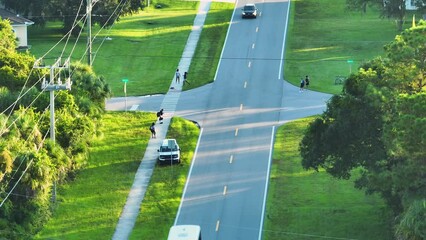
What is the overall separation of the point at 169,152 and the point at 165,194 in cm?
568

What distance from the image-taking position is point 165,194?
7000cm

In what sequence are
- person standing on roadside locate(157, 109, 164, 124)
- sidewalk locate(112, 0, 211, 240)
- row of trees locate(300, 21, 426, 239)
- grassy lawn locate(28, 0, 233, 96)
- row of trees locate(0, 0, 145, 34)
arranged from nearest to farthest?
1. row of trees locate(300, 21, 426, 239)
2. sidewalk locate(112, 0, 211, 240)
3. person standing on roadside locate(157, 109, 164, 124)
4. grassy lawn locate(28, 0, 233, 96)
5. row of trees locate(0, 0, 145, 34)

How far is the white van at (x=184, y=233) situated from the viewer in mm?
58156

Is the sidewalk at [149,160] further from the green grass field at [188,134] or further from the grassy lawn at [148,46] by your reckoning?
the grassy lawn at [148,46]

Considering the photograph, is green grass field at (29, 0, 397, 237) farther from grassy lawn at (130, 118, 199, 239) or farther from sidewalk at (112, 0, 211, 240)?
sidewalk at (112, 0, 211, 240)

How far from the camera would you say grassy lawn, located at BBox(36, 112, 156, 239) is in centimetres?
6397

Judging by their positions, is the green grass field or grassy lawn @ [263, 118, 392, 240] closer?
grassy lawn @ [263, 118, 392, 240]

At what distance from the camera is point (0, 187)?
6066 cm

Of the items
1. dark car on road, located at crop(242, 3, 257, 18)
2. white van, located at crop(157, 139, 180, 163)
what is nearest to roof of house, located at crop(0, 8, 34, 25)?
dark car on road, located at crop(242, 3, 257, 18)

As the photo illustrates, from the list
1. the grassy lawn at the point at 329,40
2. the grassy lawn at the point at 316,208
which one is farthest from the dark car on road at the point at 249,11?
the grassy lawn at the point at 316,208

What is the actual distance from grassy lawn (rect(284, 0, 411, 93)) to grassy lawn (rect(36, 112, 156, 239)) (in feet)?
60.7

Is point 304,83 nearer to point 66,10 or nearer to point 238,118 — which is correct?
point 238,118

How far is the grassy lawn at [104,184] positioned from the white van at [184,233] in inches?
223

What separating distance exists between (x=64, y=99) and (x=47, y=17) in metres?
37.5
